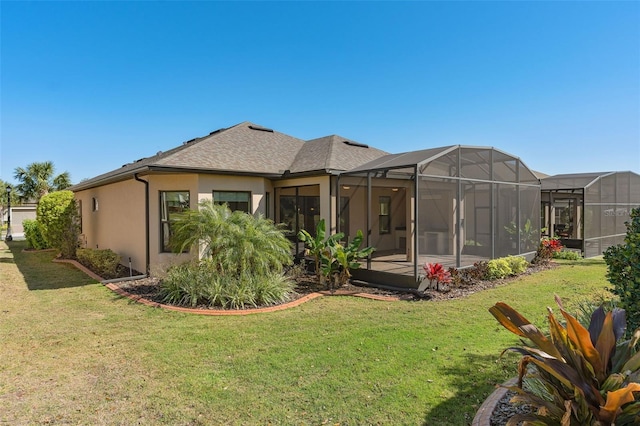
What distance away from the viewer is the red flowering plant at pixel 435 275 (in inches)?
351

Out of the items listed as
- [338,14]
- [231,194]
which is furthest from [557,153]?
[231,194]

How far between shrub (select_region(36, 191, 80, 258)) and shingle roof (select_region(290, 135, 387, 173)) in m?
11.4

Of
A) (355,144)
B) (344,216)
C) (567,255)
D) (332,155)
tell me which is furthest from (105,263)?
(567,255)

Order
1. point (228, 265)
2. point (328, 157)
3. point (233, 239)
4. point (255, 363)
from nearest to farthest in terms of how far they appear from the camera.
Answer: point (255, 363), point (228, 265), point (233, 239), point (328, 157)

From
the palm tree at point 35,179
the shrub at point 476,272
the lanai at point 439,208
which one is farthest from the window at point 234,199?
the palm tree at point 35,179

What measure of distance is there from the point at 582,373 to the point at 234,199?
33.1ft

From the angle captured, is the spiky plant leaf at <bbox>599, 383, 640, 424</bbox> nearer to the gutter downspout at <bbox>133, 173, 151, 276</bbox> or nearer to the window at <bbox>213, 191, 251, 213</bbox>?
the window at <bbox>213, 191, 251, 213</bbox>

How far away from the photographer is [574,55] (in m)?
11.0

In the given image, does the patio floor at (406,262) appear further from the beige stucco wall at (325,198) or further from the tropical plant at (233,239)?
the tropical plant at (233,239)

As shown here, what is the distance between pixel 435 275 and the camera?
895 cm

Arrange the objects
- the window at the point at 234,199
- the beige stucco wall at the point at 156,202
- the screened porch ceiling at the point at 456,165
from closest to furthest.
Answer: the screened porch ceiling at the point at 456,165, the beige stucco wall at the point at 156,202, the window at the point at 234,199

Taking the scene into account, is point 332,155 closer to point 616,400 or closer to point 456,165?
point 456,165

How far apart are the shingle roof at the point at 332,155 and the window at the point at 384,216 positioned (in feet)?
5.65

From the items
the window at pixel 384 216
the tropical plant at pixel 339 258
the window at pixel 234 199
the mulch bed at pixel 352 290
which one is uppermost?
the window at pixel 234 199
